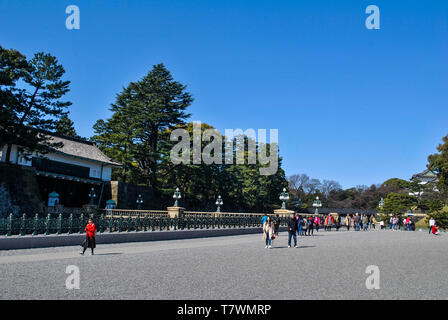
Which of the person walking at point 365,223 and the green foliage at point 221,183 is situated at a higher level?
the green foliage at point 221,183

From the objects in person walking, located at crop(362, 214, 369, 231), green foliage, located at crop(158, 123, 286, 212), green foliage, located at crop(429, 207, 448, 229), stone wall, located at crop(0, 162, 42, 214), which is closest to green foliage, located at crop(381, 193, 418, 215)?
green foliage, located at crop(429, 207, 448, 229)

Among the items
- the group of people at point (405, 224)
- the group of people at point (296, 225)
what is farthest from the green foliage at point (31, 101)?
the group of people at point (405, 224)

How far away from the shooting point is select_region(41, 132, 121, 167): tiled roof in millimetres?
45500

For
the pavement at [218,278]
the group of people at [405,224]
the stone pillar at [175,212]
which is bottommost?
the pavement at [218,278]

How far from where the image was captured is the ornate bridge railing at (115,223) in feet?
58.6

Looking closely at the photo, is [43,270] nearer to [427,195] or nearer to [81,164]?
[81,164]

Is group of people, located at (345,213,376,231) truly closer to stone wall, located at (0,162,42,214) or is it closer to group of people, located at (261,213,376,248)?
group of people, located at (261,213,376,248)

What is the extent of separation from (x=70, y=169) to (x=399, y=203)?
48.0 m

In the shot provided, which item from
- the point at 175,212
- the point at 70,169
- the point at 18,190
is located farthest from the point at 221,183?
the point at 175,212

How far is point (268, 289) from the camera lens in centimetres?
828

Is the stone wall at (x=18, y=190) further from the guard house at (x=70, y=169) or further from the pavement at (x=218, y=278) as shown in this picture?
the pavement at (x=218, y=278)

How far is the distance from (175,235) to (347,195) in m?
100

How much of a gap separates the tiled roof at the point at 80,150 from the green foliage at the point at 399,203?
1637 inches
